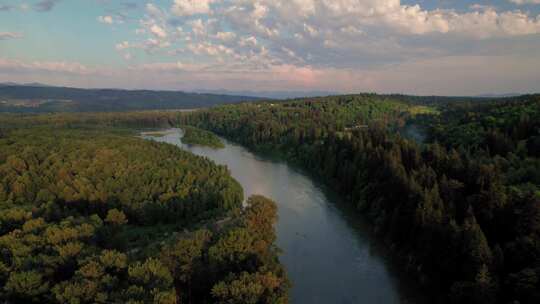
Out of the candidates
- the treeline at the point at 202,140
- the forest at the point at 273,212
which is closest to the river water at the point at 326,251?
the forest at the point at 273,212

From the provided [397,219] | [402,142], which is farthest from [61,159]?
[402,142]

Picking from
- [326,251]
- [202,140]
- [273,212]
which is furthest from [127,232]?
[202,140]

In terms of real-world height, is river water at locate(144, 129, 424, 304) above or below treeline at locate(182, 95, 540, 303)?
below

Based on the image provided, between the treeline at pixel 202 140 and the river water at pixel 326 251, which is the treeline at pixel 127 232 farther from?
the treeline at pixel 202 140

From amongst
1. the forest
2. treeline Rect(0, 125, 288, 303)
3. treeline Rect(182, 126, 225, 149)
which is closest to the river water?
the forest

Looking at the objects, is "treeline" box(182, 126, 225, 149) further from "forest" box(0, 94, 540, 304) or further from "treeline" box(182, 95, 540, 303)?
"treeline" box(182, 95, 540, 303)

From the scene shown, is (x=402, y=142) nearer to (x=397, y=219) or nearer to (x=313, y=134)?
(x=397, y=219)
